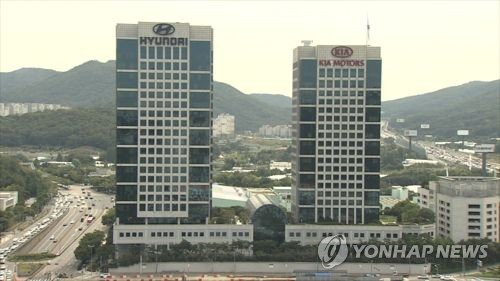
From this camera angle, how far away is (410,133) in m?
132

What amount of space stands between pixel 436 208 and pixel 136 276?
23438 millimetres

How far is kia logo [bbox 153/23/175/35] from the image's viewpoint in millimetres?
46022

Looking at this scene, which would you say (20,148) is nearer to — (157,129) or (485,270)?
(157,129)

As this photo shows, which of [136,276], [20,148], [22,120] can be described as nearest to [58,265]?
[136,276]

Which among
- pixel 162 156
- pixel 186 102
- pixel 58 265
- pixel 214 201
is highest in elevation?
pixel 186 102

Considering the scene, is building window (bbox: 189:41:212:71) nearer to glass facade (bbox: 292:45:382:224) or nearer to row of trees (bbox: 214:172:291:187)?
glass facade (bbox: 292:45:382:224)

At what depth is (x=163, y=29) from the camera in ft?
151

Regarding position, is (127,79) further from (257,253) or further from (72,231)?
(72,231)

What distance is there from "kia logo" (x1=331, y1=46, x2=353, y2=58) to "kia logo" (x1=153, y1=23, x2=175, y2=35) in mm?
11725

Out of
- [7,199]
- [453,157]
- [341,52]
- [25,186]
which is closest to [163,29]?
[341,52]

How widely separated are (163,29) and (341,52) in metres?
12.8

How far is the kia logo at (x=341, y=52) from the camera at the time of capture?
49062 mm

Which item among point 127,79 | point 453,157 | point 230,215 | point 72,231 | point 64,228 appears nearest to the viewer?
point 127,79

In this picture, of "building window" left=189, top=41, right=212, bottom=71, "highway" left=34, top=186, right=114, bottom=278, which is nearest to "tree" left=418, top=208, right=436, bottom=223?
"building window" left=189, top=41, right=212, bottom=71
